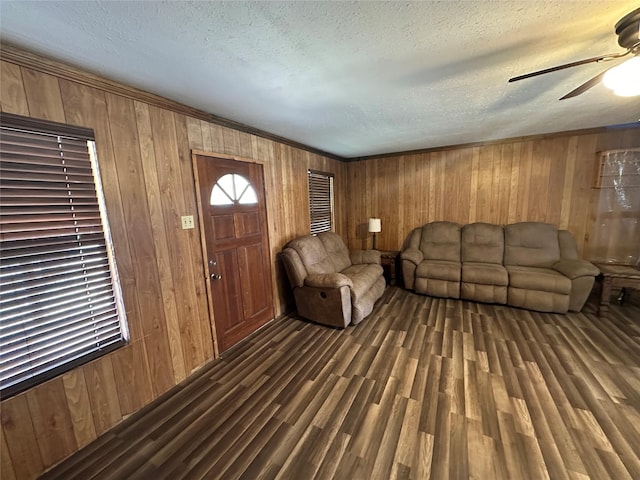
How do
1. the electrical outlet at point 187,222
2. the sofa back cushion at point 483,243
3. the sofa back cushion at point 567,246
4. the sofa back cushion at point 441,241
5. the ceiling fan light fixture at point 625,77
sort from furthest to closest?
the sofa back cushion at point 441,241 → the sofa back cushion at point 483,243 → the sofa back cushion at point 567,246 → the electrical outlet at point 187,222 → the ceiling fan light fixture at point 625,77

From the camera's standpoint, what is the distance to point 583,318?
290 cm

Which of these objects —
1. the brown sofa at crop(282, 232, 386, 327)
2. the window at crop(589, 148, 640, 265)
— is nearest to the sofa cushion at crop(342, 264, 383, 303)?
the brown sofa at crop(282, 232, 386, 327)

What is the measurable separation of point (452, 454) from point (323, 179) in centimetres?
380

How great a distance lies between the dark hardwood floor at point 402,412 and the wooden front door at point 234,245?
1.18ft

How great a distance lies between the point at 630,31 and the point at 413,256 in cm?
300

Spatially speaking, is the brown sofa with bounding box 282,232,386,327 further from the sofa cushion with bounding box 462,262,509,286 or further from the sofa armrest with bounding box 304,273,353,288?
the sofa cushion with bounding box 462,262,509,286

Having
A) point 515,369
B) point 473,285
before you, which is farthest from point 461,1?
point 473,285

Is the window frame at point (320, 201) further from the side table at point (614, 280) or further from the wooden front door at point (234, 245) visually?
the side table at point (614, 280)

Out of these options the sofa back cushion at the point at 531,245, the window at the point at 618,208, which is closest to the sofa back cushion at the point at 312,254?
the sofa back cushion at the point at 531,245

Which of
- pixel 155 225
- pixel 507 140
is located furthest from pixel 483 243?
pixel 155 225

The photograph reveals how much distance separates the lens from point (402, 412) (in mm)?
1766

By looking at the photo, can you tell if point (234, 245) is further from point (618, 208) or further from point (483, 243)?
point (618, 208)

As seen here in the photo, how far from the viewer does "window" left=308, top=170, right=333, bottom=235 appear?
4090 mm

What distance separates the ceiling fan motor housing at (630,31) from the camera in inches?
45.3
